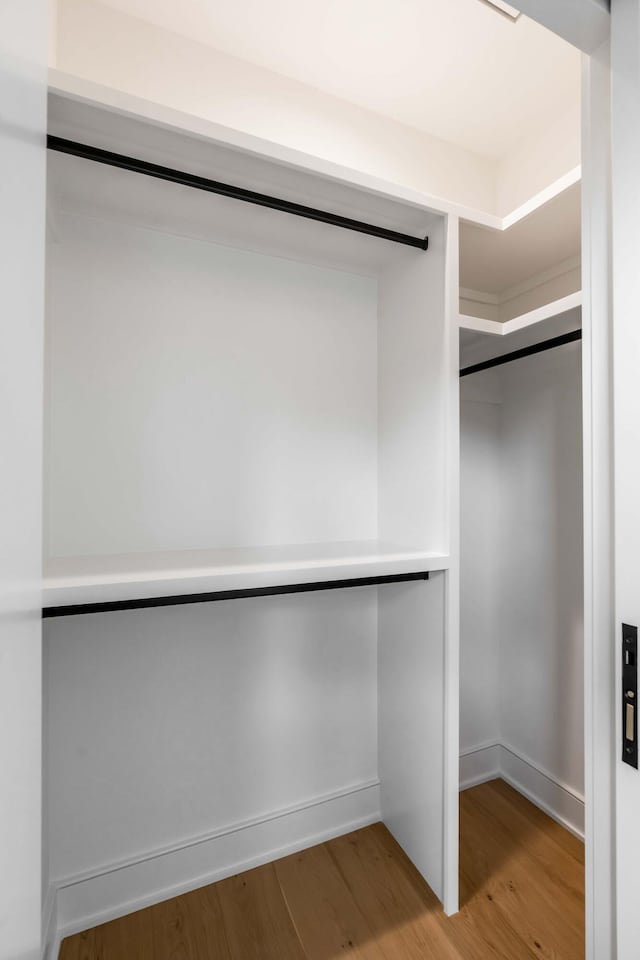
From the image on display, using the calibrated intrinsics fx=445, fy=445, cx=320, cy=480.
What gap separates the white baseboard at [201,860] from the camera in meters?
1.21

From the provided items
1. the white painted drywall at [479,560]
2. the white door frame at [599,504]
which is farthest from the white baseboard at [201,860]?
the white door frame at [599,504]

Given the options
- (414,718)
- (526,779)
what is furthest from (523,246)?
(526,779)

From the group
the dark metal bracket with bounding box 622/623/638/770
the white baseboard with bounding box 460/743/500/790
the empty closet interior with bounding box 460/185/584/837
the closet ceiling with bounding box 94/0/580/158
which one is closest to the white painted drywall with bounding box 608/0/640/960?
the dark metal bracket with bounding box 622/623/638/770

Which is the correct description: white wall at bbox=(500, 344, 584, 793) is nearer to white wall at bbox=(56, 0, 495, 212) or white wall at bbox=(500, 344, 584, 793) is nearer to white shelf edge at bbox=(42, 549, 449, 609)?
white shelf edge at bbox=(42, 549, 449, 609)

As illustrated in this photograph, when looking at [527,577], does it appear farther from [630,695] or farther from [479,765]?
[630,695]

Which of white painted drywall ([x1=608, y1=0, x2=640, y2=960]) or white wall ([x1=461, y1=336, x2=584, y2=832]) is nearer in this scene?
white painted drywall ([x1=608, y1=0, x2=640, y2=960])

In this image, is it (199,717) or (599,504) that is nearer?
(599,504)

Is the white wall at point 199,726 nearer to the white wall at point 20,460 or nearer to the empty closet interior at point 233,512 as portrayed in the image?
the empty closet interior at point 233,512

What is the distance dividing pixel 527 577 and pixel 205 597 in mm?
1355

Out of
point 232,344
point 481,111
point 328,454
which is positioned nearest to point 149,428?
point 232,344

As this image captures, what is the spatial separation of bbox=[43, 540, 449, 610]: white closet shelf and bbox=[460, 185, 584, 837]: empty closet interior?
67 centimetres

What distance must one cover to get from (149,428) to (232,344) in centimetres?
37

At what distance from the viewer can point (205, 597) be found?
1.00 meters

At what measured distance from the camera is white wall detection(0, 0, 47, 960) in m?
0.40
